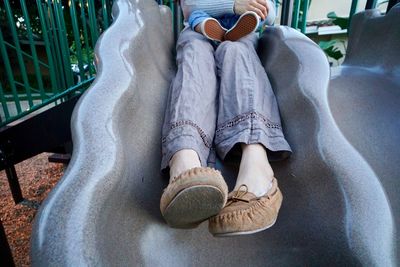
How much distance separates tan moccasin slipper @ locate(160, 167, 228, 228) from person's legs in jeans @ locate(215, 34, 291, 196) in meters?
0.13

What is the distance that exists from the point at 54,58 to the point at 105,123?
1567mm

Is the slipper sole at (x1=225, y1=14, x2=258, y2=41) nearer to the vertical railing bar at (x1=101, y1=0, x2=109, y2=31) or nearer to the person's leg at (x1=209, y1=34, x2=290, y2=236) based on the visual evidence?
the person's leg at (x1=209, y1=34, x2=290, y2=236)

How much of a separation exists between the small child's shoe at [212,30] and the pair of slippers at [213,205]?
2.35ft

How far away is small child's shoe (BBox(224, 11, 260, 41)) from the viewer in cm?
120

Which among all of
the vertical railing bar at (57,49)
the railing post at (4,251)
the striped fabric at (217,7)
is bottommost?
the railing post at (4,251)

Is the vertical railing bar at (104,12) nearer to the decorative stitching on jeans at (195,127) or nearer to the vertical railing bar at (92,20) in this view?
the vertical railing bar at (92,20)

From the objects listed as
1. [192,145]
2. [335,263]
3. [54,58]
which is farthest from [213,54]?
[54,58]

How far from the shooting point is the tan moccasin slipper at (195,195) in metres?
0.63

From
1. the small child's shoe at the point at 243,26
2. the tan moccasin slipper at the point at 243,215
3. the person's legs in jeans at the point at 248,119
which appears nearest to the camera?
the tan moccasin slipper at the point at 243,215

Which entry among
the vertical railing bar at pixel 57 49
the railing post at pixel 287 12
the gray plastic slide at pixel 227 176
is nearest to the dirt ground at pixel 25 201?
the vertical railing bar at pixel 57 49

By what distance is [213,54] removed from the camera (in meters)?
1.20

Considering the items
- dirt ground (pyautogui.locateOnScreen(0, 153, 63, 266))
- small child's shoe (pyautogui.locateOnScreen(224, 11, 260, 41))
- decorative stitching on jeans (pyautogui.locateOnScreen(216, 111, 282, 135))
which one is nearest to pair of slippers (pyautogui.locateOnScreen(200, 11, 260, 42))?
small child's shoe (pyautogui.locateOnScreen(224, 11, 260, 41))

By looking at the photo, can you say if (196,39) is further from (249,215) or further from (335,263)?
(335,263)

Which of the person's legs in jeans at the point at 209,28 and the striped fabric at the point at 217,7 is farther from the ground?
the striped fabric at the point at 217,7
